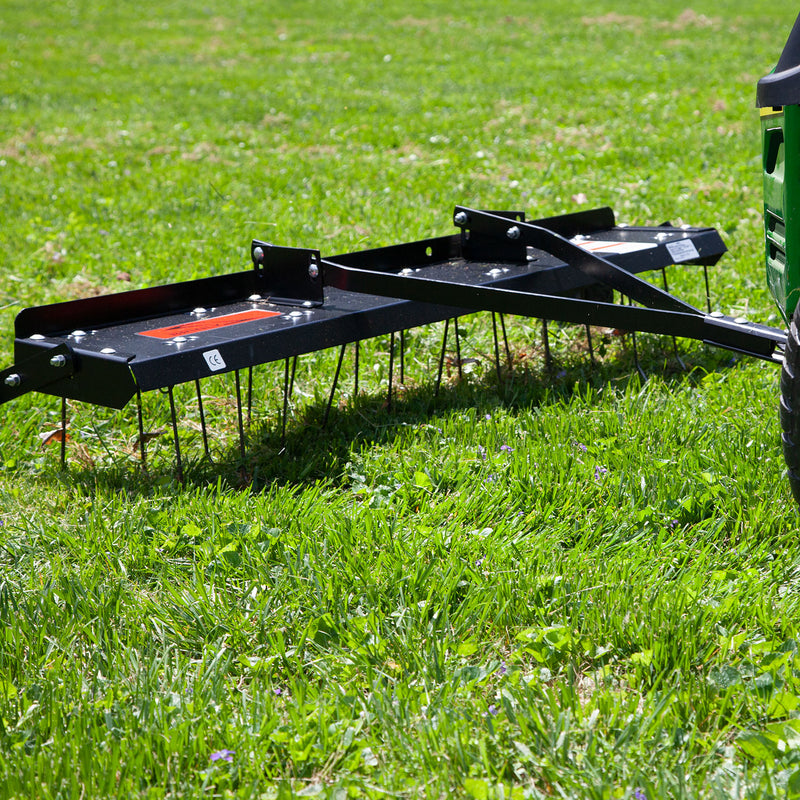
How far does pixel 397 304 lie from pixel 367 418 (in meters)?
0.56

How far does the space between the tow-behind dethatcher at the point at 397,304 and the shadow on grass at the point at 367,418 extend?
185mm

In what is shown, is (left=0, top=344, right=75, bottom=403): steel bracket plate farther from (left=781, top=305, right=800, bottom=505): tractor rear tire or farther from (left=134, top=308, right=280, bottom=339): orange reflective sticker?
(left=781, top=305, right=800, bottom=505): tractor rear tire

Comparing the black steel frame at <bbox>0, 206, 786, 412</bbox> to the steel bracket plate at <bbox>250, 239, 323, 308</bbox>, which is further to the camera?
the steel bracket plate at <bbox>250, 239, 323, 308</bbox>

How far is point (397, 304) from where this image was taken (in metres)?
3.38

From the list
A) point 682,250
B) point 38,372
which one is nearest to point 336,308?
point 38,372

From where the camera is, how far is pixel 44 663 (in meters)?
2.25

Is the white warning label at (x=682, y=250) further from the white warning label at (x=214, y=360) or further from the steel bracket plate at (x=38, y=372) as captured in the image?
the steel bracket plate at (x=38, y=372)

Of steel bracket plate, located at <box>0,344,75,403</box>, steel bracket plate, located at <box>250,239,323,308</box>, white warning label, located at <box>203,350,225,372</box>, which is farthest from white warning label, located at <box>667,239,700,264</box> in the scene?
steel bracket plate, located at <box>0,344,75,403</box>

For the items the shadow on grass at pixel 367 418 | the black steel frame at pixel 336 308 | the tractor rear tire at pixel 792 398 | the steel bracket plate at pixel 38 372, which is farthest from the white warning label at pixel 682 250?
the steel bracket plate at pixel 38 372

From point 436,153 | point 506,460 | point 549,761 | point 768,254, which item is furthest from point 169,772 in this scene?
point 436,153

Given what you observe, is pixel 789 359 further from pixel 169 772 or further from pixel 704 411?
pixel 169 772

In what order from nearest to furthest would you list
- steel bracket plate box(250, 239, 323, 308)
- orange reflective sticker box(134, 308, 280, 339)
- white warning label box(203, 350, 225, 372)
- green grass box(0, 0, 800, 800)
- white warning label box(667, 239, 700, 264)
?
green grass box(0, 0, 800, 800) → white warning label box(203, 350, 225, 372) → orange reflective sticker box(134, 308, 280, 339) → steel bracket plate box(250, 239, 323, 308) → white warning label box(667, 239, 700, 264)

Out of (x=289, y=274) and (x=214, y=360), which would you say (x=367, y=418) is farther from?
(x=214, y=360)

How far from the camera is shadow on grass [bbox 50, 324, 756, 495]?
130 inches
